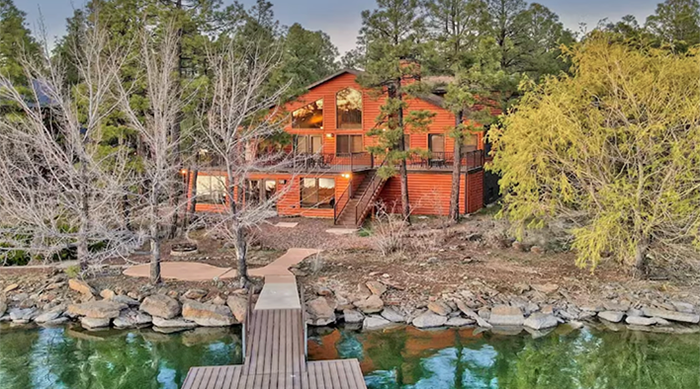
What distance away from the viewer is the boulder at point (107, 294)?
46.2 ft

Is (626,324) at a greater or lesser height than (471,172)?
lesser

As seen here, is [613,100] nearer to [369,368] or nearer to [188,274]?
[369,368]

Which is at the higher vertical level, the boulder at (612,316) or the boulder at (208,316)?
the boulder at (208,316)

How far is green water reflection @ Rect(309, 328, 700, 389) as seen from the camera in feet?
36.4

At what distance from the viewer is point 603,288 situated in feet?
49.0

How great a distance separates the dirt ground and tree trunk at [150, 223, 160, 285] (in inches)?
11.1

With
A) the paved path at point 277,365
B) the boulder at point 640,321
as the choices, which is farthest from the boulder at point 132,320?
the boulder at point 640,321

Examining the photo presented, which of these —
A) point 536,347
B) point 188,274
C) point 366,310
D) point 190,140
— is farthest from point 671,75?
point 190,140

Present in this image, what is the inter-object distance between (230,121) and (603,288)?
11419mm

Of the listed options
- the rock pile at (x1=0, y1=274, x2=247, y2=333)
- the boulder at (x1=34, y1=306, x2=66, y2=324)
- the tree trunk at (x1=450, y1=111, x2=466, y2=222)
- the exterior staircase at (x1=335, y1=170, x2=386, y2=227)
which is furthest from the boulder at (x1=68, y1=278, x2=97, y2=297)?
the tree trunk at (x1=450, y1=111, x2=466, y2=222)

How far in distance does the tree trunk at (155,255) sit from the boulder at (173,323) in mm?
Answer: 1542

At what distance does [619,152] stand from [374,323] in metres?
8.21

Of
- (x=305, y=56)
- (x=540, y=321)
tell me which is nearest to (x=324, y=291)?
(x=540, y=321)

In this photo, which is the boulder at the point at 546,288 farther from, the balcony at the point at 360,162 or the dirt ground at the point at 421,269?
the balcony at the point at 360,162
